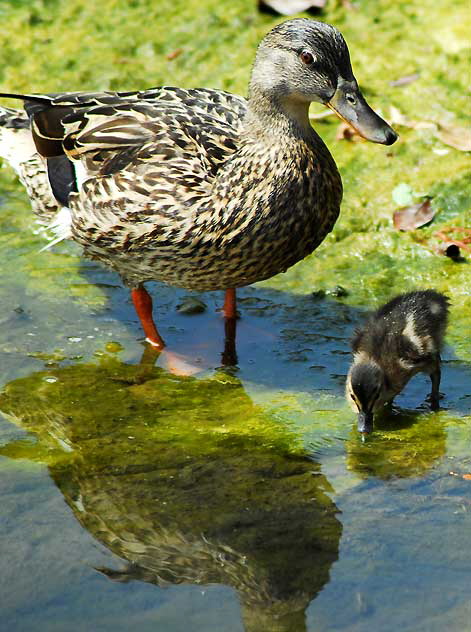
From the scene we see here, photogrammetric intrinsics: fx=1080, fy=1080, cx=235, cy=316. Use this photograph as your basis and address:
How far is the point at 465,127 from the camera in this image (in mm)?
6848

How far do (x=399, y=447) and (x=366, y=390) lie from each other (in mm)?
287

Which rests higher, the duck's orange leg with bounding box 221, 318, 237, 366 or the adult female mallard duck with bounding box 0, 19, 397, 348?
the adult female mallard duck with bounding box 0, 19, 397, 348

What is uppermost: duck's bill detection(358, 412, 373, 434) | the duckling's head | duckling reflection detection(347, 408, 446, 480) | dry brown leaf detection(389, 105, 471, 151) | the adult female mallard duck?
the adult female mallard duck

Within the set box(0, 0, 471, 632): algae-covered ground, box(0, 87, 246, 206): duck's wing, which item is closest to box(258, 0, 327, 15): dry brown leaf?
box(0, 0, 471, 632): algae-covered ground

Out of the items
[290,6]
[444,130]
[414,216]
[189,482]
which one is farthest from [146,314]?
[290,6]

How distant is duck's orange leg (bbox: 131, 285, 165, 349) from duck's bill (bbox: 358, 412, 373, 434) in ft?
4.33

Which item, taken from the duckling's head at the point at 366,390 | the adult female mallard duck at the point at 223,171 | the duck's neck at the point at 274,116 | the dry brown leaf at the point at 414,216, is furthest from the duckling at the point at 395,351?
the dry brown leaf at the point at 414,216

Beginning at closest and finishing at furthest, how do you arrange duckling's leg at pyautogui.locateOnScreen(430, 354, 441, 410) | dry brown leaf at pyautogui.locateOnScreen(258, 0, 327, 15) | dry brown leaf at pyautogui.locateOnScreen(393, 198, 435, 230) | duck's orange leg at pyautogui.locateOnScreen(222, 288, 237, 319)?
duckling's leg at pyautogui.locateOnScreen(430, 354, 441, 410) → duck's orange leg at pyautogui.locateOnScreen(222, 288, 237, 319) → dry brown leaf at pyautogui.locateOnScreen(393, 198, 435, 230) → dry brown leaf at pyautogui.locateOnScreen(258, 0, 327, 15)

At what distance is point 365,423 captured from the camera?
15.3ft

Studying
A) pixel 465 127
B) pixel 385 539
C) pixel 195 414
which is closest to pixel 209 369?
pixel 195 414

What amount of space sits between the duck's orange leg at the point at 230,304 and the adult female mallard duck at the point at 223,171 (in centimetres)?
26

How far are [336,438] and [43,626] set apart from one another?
173 cm

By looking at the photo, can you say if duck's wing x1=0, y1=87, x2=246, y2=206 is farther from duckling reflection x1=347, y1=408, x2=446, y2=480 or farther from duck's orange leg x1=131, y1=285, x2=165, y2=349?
duckling reflection x1=347, y1=408, x2=446, y2=480

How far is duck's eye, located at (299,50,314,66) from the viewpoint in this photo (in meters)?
4.84
